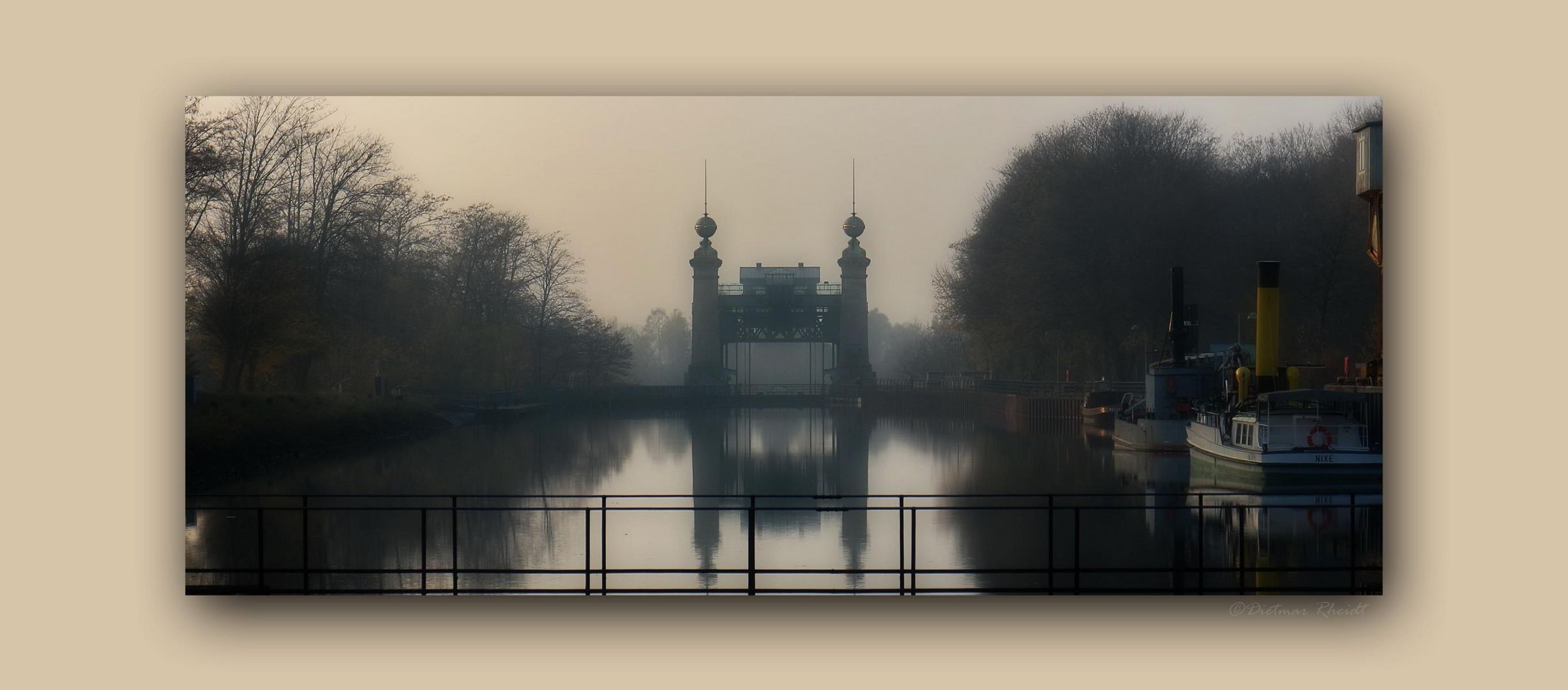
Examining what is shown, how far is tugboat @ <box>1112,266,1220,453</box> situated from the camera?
81.6 feet

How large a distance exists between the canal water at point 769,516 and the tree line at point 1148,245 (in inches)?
80.3

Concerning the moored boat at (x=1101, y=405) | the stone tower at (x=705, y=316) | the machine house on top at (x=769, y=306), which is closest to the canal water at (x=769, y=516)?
the stone tower at (x=705, y=316)

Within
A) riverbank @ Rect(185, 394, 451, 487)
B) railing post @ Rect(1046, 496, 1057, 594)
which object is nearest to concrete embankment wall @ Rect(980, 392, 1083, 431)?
railing post @ Rect(1046, 496, 1057, 594)

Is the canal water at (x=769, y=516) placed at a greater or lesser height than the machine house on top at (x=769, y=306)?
lesser

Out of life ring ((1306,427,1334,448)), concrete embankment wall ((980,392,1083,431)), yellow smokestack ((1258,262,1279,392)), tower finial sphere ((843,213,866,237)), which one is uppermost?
tower finial sphere ((843,213,866,237))

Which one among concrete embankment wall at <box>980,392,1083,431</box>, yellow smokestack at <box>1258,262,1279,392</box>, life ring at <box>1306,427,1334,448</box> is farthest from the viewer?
concrete embankment wall at <box>980,392,1083,431</box>

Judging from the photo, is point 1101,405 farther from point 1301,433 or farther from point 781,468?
point 1301,433

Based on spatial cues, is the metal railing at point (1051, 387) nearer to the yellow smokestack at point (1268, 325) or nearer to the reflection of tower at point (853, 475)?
the reflection of tower at point (853, 475)

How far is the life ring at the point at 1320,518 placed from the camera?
52.6 feet

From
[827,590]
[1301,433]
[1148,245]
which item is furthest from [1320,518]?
[827,590]

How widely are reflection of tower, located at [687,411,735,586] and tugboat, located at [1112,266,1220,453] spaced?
750 cm

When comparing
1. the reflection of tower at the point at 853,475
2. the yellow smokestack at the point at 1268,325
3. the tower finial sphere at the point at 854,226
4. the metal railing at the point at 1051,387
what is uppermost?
the tower finial sphere at the point at 854,226

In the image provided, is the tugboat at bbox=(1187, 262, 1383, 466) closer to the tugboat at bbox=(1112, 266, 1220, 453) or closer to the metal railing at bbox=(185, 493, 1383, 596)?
the metal railing at bbox=(185, 493, 1383, 596)

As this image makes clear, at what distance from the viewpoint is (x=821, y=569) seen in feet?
44.8
